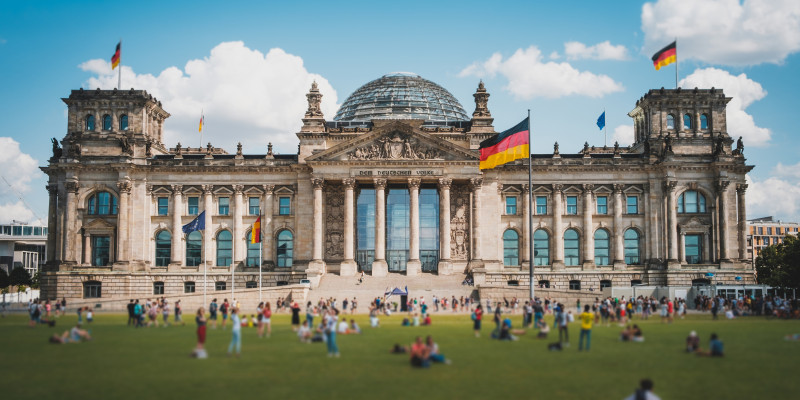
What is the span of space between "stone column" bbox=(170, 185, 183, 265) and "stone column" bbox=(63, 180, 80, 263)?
10.8 m

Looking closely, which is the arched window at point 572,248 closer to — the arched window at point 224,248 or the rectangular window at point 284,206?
the rectangular window at point 284,206

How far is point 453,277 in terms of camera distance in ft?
272

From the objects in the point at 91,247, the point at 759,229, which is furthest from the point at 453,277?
the point at 759,229

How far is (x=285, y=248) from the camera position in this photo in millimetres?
89938

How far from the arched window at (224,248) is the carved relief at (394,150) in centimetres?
1793

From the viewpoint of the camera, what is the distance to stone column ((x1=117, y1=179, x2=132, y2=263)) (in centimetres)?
8725

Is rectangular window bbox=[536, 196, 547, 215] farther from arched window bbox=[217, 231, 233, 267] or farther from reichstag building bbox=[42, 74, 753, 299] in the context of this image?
arched window bbox=[217, 231, 233, 267]

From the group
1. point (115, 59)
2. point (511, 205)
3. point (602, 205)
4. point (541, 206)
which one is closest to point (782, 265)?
point (602, 205)

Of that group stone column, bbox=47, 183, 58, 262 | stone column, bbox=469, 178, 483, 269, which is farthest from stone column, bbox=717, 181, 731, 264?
stone column, bbox=47, 183, 58, 262

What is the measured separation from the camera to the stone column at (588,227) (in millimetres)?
88750

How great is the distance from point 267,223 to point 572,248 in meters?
36.0

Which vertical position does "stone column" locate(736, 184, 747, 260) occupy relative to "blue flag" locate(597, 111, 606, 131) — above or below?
below

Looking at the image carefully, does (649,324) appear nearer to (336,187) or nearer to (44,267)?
(336,187)

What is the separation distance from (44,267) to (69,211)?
6.96 meters
